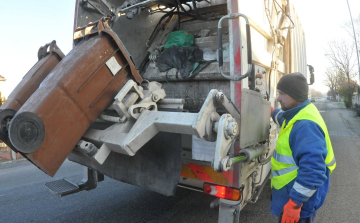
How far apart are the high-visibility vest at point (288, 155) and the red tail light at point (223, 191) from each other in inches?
15.2

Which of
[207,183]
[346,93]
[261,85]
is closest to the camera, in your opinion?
[207,183]

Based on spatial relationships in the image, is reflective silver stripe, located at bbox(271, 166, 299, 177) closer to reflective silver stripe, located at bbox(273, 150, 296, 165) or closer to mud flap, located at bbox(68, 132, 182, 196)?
reflective silver stripe, located at bbox(273, 150, 296, 165)

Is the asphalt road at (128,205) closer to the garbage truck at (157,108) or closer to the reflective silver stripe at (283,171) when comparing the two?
the garbage truck at (157,108)

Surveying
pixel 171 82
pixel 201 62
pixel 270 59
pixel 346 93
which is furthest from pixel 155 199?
pixel 346 93

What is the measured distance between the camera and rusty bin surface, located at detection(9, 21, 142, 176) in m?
1.61

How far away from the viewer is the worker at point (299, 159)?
1.64 m

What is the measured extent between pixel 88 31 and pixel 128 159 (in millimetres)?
1140

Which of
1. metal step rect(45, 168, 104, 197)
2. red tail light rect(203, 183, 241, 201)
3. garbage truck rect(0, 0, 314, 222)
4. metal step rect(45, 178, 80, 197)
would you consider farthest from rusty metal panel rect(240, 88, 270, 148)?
metal step rect(45, 178, 80, 197)

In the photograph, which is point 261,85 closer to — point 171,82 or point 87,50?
point 171,82

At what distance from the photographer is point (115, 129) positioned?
6.36 feet

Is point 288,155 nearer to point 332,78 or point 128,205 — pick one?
point 128,205

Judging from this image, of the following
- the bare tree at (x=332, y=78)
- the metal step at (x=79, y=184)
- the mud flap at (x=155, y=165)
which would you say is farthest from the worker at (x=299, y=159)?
the bare tree at (x=332, y=78)

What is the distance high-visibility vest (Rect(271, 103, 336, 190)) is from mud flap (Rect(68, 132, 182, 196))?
73cm

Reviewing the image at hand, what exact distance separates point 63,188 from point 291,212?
2321mm
